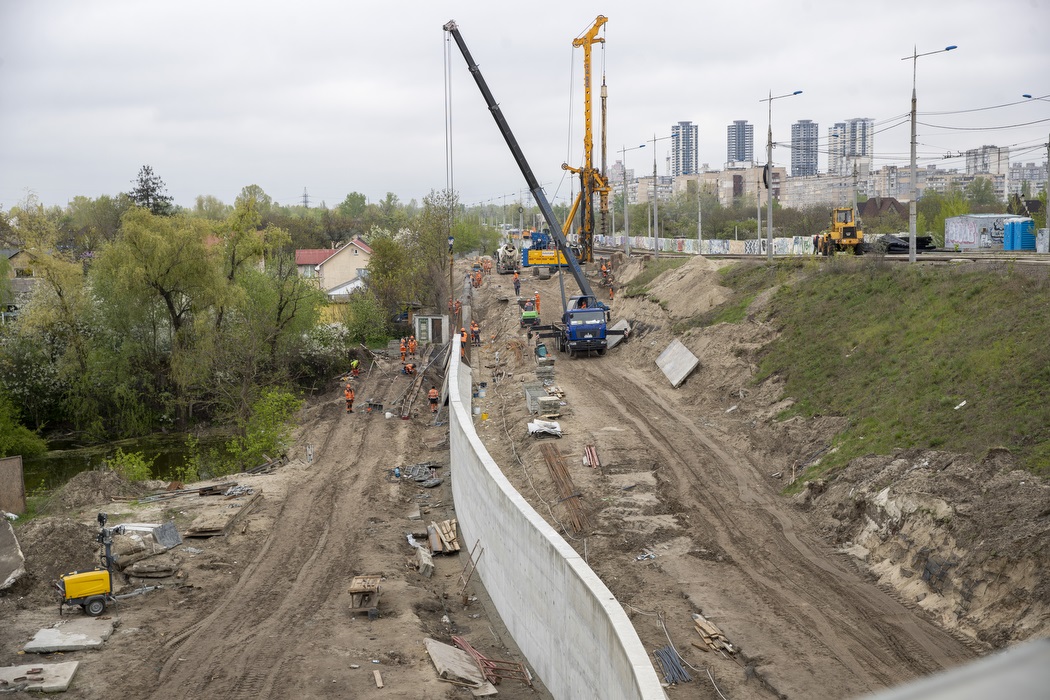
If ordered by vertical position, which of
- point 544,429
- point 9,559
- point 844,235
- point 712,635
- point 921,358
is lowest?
point 9,559

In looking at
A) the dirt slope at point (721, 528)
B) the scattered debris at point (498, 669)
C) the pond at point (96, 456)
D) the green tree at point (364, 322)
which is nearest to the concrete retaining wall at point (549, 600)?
the scattered debris at point (498, 669)

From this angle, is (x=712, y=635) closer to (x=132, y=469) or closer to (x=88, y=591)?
(x=88, y=591)

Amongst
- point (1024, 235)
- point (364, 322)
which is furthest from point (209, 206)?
point (1024, 235)

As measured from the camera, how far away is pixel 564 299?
A: 40312 millimetres

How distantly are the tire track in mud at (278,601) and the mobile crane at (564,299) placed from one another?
38.0 feet

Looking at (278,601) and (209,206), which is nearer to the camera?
(278,601)

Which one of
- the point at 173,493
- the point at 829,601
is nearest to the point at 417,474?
the point at 173,493

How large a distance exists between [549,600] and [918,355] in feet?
45.4

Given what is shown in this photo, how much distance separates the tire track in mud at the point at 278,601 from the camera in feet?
51.4

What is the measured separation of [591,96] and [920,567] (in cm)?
3842

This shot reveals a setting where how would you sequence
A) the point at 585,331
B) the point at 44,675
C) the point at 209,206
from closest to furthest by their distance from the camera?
the point at 44,675 → the point at 585,331 → the point at 209,206

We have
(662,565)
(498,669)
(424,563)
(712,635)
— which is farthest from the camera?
(424,563)

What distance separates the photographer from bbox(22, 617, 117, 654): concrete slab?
16.4 m

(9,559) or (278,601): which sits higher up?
(9,559)
